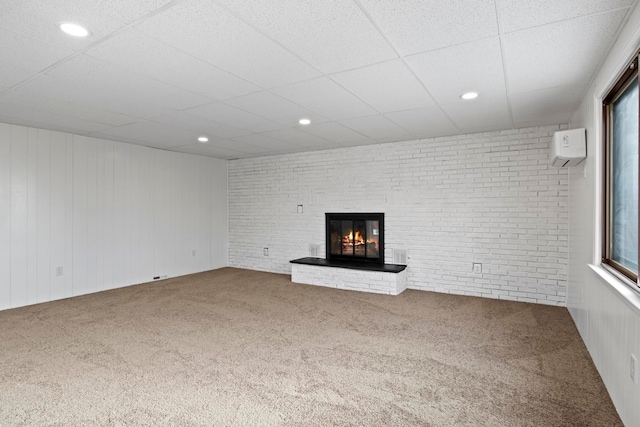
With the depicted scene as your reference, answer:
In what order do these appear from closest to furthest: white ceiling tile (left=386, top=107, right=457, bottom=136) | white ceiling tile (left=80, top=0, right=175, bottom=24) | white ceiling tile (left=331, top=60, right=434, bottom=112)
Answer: white ceiling tile (left=80, top=0, right=175, bottom=24), white ceiling tile (left=331, top=60, right=434, bottom=112), white ceiling tile (left=386, top=107, right=457, bottom=136)

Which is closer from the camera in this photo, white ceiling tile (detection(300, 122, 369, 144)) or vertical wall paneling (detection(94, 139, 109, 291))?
white ceiling tile (detection(300, 122, 369, 144))

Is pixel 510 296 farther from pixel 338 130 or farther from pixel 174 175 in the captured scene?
pixel 174 175

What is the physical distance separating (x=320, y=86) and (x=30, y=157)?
400 cm

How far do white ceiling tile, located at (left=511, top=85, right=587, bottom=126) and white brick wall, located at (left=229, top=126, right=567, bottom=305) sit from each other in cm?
47

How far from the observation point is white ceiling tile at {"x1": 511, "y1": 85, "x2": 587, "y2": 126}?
3113mm

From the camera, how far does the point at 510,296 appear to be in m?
4.60

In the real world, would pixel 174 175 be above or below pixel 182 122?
below

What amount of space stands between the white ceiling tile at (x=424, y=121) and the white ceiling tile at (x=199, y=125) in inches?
79.7

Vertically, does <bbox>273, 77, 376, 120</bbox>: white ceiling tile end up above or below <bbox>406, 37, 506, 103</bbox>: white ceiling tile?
above

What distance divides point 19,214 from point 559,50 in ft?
19.0

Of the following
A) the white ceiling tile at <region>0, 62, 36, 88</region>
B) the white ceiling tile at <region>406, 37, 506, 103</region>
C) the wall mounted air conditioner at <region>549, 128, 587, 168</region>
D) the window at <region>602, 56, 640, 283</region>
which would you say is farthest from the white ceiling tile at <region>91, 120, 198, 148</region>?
the window at <region>602, 56, 640, 283</region>

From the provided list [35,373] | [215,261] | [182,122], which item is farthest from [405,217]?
[35,373]

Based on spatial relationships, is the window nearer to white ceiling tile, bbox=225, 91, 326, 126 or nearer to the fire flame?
white ceiling tile, bbox=225, 91, 326, 126

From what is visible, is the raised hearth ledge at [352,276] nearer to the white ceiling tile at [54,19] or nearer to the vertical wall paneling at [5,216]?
the vertical wall paneling at [5,216]
